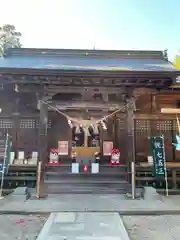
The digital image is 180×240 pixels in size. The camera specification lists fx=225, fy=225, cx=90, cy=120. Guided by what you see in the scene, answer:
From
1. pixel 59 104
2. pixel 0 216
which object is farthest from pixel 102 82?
pixel 0 216

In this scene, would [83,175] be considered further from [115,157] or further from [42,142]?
[42,142]

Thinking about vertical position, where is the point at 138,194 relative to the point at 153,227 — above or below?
above

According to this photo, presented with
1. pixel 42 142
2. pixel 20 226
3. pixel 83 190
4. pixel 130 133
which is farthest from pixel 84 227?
pixel 130 133

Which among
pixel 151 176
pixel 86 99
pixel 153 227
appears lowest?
pixel 153 227

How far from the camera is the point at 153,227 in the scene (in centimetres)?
486

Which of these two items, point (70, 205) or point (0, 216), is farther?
point (70, 205)

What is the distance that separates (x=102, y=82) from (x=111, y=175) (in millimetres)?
3231

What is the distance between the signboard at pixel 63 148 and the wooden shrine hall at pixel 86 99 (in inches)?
1.6

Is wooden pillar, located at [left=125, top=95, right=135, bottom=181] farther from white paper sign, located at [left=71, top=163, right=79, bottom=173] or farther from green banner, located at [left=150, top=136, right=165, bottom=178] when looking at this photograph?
white paper sign, located at [left=71, top=163, right=79, bottom=173]

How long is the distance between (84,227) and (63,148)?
4.60m

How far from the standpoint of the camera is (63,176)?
7.81 m

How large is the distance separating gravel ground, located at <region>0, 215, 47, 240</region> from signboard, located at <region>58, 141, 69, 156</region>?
3.65m

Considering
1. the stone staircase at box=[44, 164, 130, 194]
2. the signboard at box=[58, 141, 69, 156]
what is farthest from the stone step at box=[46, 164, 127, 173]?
the signboard at box=[58, 141, 69, 156]

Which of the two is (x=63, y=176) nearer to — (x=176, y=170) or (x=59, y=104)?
(x=59, y=104)
